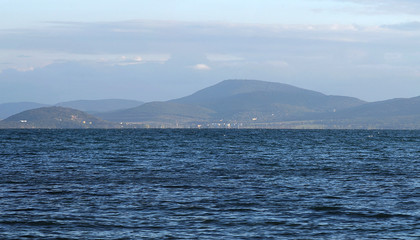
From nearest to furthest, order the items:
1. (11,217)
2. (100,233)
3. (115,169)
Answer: (100,233) < (11,217) < (115,169)

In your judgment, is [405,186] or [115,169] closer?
[405,186]

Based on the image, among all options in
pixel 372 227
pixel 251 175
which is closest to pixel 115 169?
pixel 251 175

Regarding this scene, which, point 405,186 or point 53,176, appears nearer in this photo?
point 405,186

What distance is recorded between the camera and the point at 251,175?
179 ft

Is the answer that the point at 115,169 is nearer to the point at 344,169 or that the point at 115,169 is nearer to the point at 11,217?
the point at 344,169

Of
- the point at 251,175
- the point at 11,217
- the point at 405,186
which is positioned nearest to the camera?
the point at 11,217

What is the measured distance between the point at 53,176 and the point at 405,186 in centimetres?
2884

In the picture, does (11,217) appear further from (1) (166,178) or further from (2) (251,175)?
(2) (251,175)

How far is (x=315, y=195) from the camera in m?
40.0

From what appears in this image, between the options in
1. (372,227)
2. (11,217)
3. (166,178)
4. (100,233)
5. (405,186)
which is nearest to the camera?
(100,233)

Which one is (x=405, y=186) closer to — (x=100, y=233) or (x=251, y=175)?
(x=251, y=175)

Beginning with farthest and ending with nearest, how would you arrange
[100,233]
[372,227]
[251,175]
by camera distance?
[251,175], [372,227], [100,233]

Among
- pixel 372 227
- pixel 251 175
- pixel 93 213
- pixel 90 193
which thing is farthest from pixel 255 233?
pixel 251 175

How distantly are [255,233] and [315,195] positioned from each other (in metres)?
13.4
